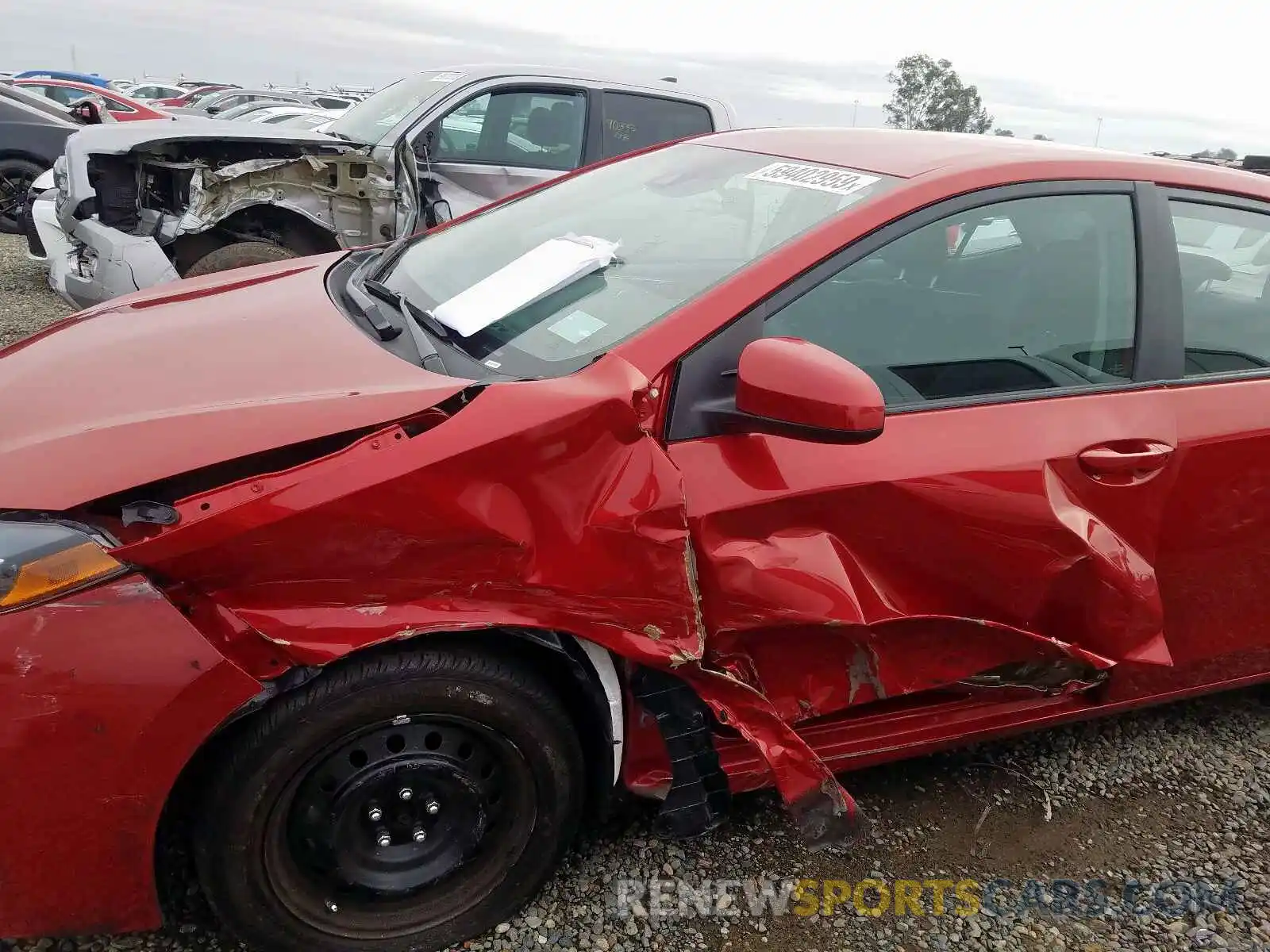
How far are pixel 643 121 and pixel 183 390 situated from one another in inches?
211

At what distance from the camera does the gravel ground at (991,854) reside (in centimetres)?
195

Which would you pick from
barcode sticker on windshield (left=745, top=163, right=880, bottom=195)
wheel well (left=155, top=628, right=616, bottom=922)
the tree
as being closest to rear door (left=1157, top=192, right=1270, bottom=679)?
barcode sticker on windshield (left=745, top=163, right=880, bottom=195)

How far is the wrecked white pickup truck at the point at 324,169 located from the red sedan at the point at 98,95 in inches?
119

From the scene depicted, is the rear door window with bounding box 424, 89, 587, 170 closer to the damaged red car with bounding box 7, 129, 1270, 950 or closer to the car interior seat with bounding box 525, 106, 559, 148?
the car interior seat with bounding box 525, 106, 559, 148

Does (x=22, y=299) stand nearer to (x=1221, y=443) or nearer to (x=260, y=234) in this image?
(x=260, y=234)

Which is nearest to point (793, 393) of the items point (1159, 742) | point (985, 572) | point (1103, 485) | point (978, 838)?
point (985, 572)

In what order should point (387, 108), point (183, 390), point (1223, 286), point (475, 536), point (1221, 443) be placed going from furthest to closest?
point (387, 108), point (1223, 286), point (1221, 443), point (183, 390), point (475, 536)

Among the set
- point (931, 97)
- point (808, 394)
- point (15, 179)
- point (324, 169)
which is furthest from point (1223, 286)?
point (931, 97)

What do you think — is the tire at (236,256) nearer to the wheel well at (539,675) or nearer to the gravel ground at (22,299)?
the gravel ground at (22,299)

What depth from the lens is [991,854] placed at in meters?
2.22

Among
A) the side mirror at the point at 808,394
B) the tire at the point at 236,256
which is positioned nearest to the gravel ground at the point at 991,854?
the side mirror at the point at 808,394

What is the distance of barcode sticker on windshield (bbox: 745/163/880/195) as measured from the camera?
2.04 meters

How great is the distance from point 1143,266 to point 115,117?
34.9ft

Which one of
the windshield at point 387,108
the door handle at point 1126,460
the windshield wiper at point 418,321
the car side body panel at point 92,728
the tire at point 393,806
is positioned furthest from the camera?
the windshield at point 387,108
